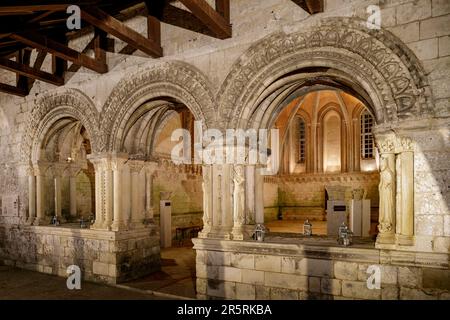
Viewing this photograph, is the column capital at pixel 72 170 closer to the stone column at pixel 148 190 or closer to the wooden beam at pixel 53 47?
the stone column at pixel 148 190

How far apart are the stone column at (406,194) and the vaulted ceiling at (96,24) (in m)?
1.92

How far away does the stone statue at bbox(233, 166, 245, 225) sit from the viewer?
477 cm

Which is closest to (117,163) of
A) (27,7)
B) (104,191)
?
(104,191)

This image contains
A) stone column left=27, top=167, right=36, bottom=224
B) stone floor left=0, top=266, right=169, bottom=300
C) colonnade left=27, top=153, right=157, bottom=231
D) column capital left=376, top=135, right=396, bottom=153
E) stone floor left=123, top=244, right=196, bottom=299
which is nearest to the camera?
column capital left=376, top=135, right=396, bottom=153

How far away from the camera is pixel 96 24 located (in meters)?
4.66

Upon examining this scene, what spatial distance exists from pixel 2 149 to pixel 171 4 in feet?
17.3

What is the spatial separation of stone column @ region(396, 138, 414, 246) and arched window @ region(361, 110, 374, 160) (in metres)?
12.0

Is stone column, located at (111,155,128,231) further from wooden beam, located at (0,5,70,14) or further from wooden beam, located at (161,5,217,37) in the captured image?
wooden beam, located at (0,5,70,14)

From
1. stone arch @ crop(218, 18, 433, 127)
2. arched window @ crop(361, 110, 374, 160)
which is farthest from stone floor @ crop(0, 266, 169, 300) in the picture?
arched window @ crop(361, 110, 374, 160)

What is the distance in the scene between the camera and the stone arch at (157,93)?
5.03 m

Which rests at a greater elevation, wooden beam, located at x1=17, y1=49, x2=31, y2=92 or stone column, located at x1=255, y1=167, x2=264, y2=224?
wooden beam, located at x1=17, y1=49, x2=31, y2=92

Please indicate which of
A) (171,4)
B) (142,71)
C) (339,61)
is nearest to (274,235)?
(339,61)
